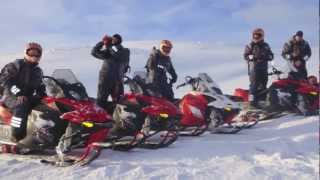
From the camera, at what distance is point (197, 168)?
641 centimetres

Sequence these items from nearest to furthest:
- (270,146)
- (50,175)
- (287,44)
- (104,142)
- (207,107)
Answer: (50,175), (104,142), (270,146), (207,107), (287,44)

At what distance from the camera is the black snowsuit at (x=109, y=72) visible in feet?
28.1

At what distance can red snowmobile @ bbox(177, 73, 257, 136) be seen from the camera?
30.5 feet

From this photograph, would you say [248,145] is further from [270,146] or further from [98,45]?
[98,45]

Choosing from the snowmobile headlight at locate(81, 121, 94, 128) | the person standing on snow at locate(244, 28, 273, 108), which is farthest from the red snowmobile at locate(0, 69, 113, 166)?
the person standing on snow at locate(244, 28, 273, 108)

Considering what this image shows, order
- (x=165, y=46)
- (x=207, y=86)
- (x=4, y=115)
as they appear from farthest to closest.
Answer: (x=207, y=86)
(x=165, y=46)
(x=4, y=115)

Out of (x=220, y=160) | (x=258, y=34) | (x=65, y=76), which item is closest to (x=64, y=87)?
(x=65, y=76)

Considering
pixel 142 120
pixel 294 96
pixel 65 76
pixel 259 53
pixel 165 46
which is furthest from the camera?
pixel 259 53

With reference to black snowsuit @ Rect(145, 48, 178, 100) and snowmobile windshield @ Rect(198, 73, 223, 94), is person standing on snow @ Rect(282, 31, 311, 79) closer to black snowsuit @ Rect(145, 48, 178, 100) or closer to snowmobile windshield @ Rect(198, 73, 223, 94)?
snowmobile windshield @ Rect(198, 73, 223, 94)

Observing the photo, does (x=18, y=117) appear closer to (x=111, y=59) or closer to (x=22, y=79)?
(x=22, y=79)

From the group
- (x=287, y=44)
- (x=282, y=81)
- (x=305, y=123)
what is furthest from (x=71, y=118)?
(x=287, y=44)

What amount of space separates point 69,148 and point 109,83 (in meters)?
2.36

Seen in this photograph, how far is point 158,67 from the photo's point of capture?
9.71 metres

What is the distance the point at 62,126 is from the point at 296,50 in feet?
21.7
